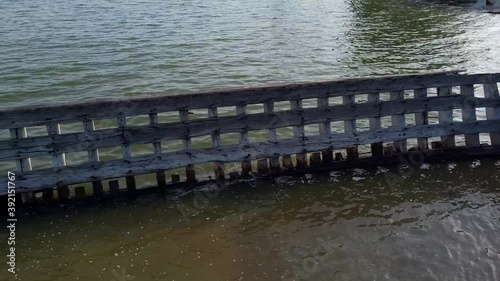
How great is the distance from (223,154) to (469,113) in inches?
223

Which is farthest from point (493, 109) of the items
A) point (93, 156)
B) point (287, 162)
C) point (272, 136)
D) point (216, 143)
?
point (93, 156)

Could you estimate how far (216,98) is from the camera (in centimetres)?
1018

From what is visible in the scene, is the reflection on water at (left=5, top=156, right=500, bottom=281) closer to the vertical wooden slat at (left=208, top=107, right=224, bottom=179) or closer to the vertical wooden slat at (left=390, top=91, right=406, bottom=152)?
the vertical wooden slat at (left=208, top=107, right=224, bottom=179)

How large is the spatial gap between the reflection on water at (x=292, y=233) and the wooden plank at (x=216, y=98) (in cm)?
172

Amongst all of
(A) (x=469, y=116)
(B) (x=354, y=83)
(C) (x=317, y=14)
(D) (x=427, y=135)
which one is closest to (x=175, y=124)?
(B) (x=354, y=83)

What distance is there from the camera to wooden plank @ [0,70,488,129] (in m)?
9.39

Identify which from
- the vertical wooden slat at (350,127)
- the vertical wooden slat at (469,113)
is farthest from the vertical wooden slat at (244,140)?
the vertical wooden slat at (469,113)

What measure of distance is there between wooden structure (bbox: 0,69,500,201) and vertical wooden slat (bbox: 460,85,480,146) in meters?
0.02

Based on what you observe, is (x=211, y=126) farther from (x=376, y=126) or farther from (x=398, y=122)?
(x=398, y=122)

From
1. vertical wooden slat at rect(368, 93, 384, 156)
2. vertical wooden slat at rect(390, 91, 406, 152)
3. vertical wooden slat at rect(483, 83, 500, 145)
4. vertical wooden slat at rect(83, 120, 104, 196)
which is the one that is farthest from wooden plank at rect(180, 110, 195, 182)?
vertical wooden slat at rect(483, 83, 500, 145)

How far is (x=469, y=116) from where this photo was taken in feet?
37.8

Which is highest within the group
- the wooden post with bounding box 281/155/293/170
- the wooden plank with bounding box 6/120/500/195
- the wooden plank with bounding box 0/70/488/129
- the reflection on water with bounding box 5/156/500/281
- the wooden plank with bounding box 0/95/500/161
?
the wooden plank with bounding box 0/70/488/129

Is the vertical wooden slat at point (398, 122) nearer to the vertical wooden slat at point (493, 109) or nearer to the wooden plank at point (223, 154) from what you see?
the wooden plank at point (223, 154)

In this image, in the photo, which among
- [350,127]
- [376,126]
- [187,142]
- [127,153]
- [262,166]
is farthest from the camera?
[376,126]
